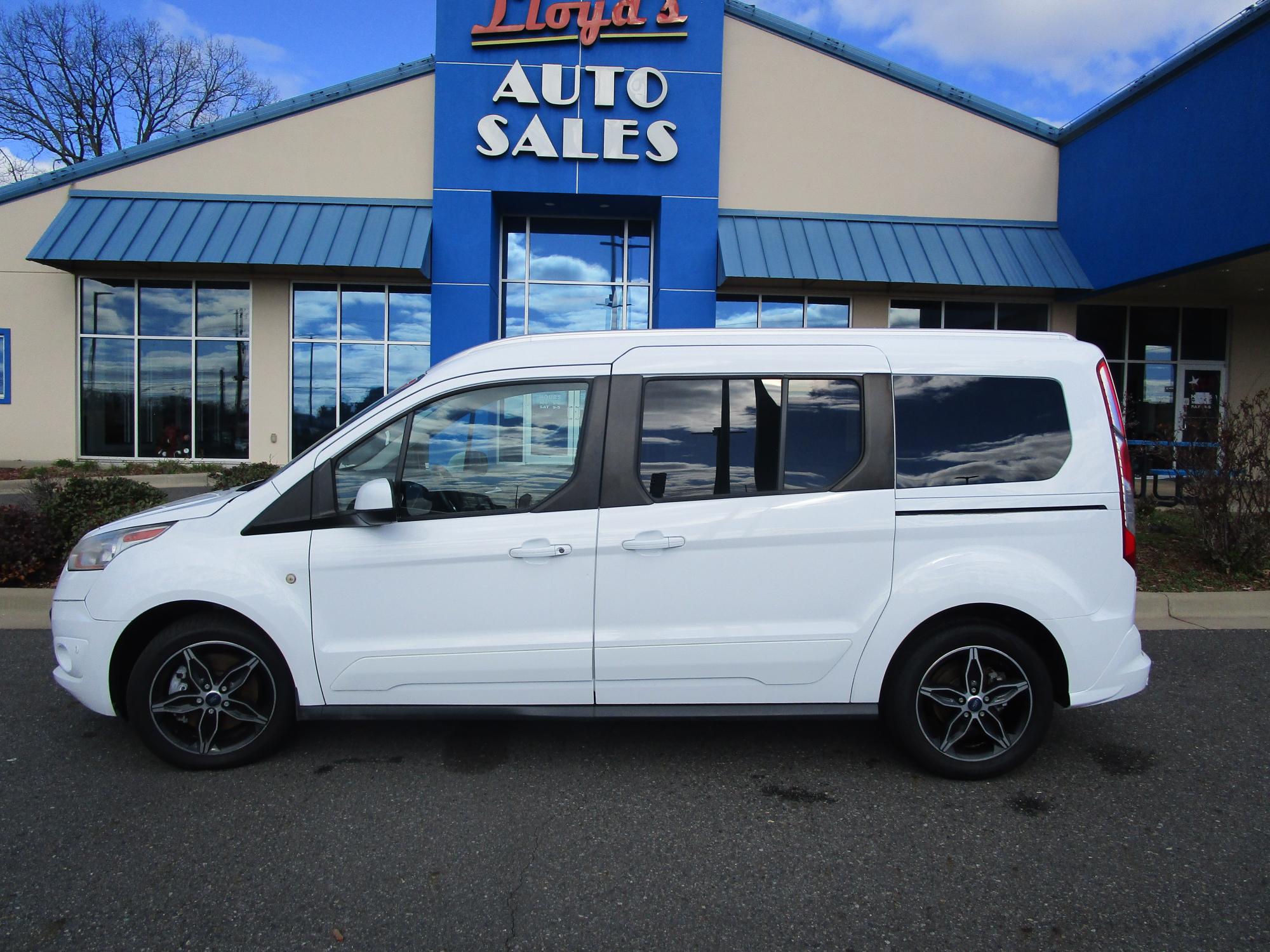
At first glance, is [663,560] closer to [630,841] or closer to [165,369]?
[630,841]

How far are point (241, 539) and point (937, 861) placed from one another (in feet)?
10.6

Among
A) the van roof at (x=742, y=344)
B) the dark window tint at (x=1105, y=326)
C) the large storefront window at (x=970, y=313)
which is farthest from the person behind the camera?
the dark window tint at (x=1105, y=326)

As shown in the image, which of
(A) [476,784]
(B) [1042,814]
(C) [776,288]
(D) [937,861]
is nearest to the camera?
(D) [937,861]

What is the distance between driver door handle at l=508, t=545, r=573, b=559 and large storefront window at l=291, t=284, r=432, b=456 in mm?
11724

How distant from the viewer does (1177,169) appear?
11.6m

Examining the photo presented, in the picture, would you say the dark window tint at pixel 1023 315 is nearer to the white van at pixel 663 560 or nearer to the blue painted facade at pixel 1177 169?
the blue painted facade at pixel 1177 169

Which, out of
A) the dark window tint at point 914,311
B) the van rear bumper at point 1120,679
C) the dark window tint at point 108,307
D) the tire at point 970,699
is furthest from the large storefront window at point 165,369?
the van rear bumper at point 1120,679

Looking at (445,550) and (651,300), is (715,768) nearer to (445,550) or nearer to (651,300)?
(445,550)

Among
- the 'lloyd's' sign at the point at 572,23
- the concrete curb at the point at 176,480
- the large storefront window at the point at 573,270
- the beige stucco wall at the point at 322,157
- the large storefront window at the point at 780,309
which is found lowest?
the concrete curb at the point at 176,480

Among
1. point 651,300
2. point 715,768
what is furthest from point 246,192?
point 715,768

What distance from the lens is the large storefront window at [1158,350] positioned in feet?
50.0

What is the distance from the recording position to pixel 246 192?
1405 cm

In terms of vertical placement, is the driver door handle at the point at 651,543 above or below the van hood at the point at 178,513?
below

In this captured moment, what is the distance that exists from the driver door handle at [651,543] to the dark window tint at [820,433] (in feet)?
1.93
